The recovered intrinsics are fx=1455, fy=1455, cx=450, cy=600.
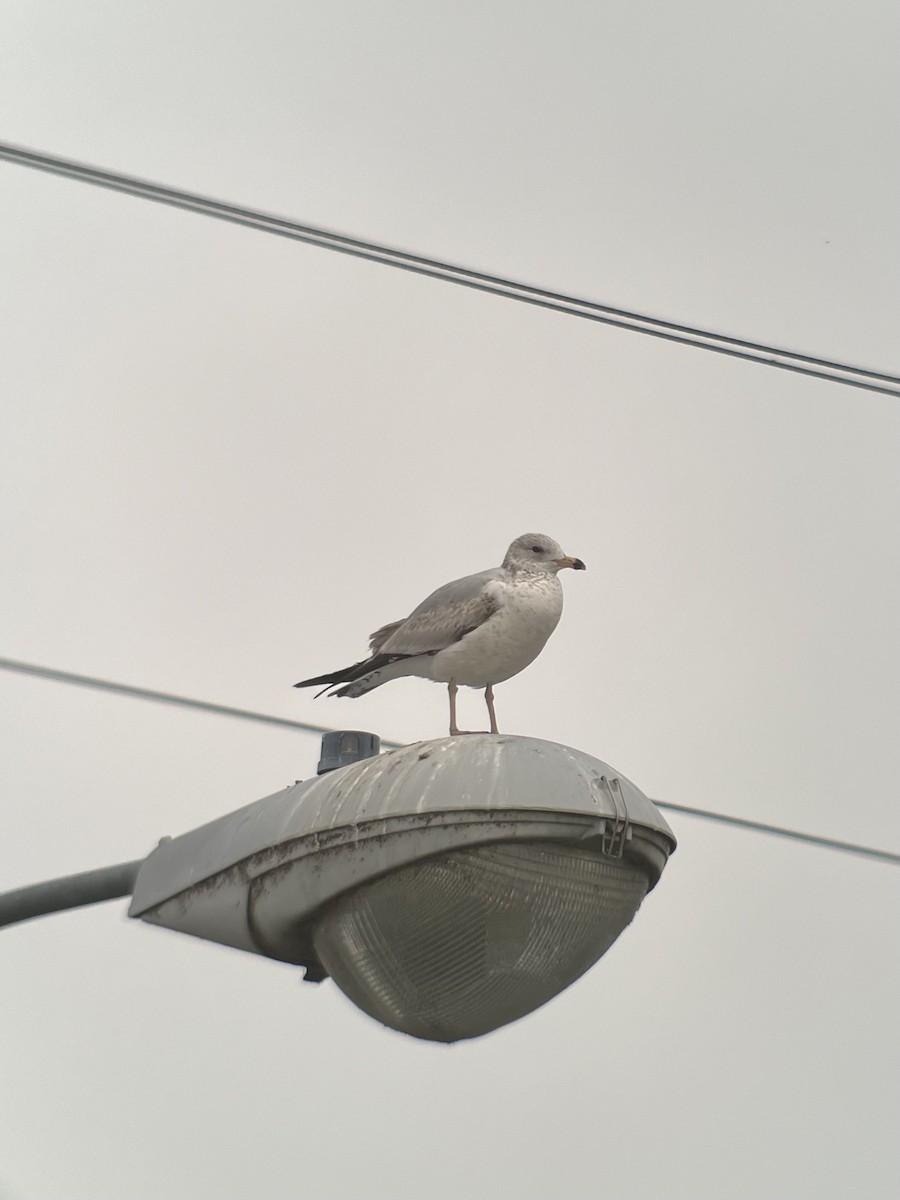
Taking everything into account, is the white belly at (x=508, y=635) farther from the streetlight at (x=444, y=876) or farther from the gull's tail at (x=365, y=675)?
the streetlight at (x=444, y=876)

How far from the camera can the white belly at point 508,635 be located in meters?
3.05

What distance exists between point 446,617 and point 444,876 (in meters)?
1.67

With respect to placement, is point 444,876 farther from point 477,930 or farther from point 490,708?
point 490,708

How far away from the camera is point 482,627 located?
308 cm

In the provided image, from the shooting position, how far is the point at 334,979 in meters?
1.64

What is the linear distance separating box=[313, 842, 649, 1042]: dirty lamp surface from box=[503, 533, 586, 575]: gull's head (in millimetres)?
1681

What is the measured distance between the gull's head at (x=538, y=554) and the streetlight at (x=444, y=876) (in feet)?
5.41

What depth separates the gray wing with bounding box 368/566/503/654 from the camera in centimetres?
311

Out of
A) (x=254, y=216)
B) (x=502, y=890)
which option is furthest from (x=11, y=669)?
(x=502, y=890)

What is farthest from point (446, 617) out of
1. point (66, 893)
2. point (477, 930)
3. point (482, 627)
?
point (477, 930)

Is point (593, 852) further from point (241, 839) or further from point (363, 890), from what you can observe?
point (241, 839)

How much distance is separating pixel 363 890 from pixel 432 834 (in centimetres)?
12

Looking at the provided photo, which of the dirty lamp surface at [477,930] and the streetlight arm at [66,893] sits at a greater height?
the dirty lamp surface at [477,930]

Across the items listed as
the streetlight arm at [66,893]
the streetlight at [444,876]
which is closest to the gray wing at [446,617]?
the streetlight arm at [66,893]
